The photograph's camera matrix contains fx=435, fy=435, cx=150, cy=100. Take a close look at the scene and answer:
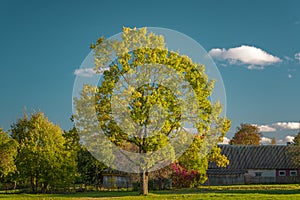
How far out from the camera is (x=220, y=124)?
3366 cm

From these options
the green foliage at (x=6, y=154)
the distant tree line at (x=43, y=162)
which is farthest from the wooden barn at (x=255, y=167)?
the green foliage at (x=6, y=154)

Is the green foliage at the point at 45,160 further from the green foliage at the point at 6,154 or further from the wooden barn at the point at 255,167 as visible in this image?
the wooden barn at the point at 255,167

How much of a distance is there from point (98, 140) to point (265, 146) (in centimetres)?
4516

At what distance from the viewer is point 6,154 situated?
41781 millimetres

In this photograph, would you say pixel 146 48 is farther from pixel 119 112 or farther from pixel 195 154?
pixel 195 154

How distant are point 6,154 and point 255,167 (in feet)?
126

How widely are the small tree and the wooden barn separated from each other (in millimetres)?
24729

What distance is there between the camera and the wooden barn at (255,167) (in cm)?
6175

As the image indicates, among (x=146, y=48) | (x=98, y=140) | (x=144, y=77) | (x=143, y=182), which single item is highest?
(x=146, y=48)

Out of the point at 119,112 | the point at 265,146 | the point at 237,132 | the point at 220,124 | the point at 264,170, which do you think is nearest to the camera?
the point at 119,112

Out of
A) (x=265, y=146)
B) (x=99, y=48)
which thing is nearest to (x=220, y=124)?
(x=99, y=48)

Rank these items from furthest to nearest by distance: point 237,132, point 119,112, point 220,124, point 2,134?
point 237,132, point 2,134, point 220,124, point 119,112

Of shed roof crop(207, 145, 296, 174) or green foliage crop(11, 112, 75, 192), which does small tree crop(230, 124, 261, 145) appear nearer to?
shed roof crop(207, 145, 296, 174)

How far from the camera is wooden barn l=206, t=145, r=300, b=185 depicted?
61750 millimetres
